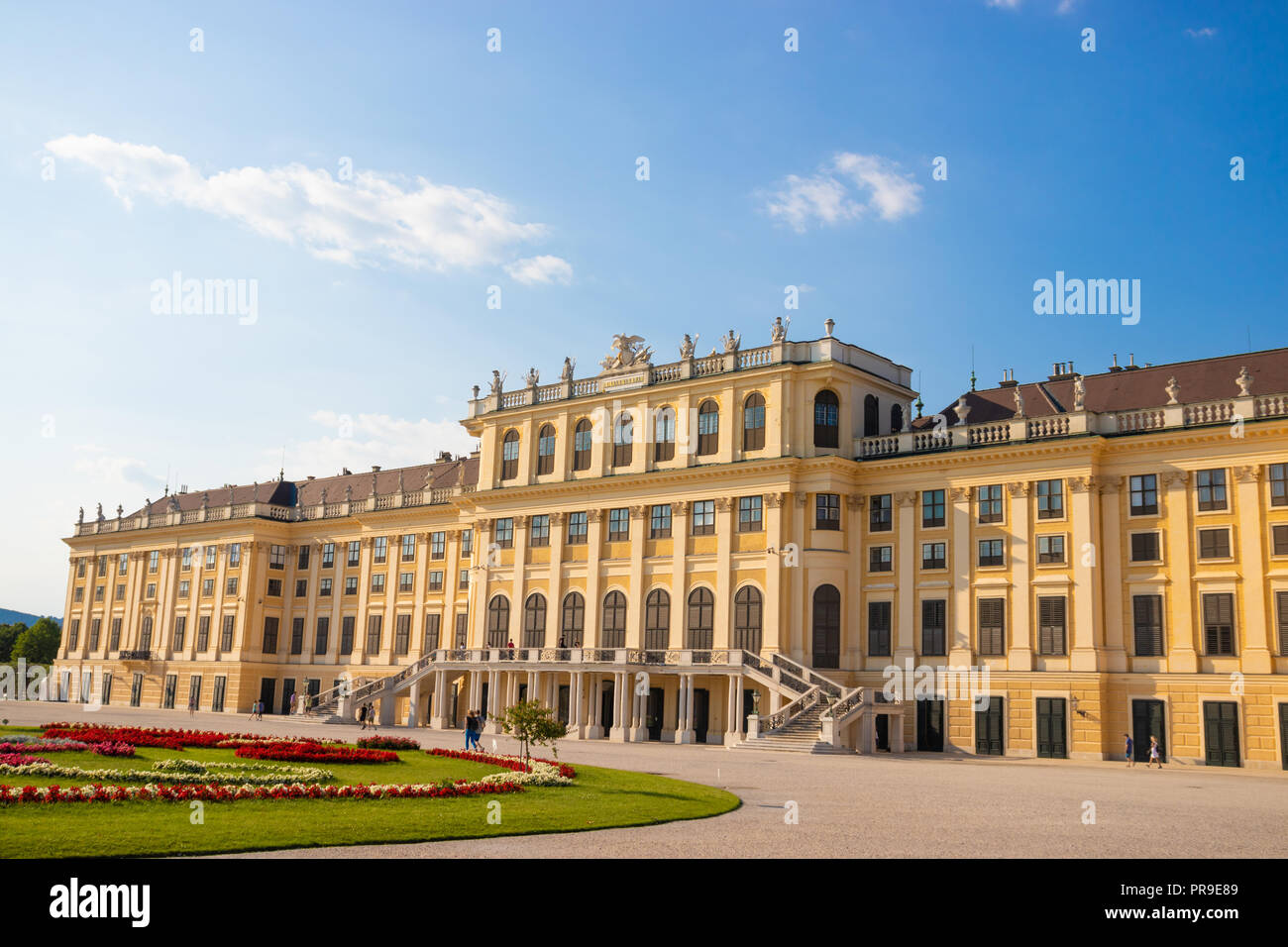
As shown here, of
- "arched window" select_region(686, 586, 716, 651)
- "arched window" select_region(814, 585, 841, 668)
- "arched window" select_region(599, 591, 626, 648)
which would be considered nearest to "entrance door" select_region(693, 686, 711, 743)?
"arched window" select_region(686, 586, 716, 651)

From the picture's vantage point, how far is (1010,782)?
32469 mm

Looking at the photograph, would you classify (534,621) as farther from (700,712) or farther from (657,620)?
(700,712)

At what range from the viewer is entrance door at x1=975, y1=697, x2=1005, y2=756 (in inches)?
1932

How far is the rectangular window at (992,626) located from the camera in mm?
49906

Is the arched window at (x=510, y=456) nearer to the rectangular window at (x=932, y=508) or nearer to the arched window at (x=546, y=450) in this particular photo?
the arched window at (x=546, y=450)

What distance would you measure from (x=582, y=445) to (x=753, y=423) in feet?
36.2

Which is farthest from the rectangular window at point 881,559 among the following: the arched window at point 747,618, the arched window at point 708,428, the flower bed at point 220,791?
the flower bed at point 220,791

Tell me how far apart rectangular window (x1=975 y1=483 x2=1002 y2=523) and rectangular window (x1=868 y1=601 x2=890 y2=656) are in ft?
20.1

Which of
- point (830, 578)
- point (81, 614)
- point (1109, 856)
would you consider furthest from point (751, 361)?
point (81, 614)

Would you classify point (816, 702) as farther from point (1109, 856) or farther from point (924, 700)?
point (1109, 856)

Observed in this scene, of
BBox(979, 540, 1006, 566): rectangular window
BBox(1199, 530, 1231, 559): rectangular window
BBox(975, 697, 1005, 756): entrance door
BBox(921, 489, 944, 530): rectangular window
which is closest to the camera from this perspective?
BBox(1199, 530, 1231, 559): rectangular window

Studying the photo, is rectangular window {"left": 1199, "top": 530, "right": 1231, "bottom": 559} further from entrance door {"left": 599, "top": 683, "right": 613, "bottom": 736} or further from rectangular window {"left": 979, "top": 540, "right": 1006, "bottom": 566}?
entrance door {"left": 599, "top": 683, "right": 613, "bottom": 736}

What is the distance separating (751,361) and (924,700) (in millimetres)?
18457

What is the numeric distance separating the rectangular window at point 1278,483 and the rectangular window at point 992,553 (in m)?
10.6
